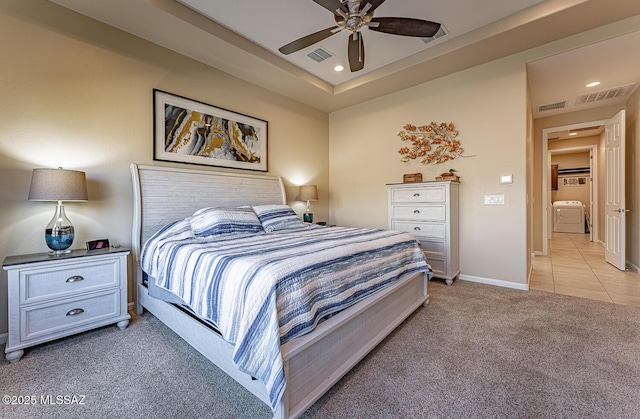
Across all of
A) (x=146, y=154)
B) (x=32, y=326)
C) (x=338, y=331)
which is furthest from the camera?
(x=146, y=154)

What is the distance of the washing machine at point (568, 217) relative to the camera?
26.1 feet

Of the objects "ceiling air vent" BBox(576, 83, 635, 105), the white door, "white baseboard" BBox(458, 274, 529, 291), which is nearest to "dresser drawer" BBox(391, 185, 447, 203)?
"white baseboard" BBox(458, 274, 529, 291)

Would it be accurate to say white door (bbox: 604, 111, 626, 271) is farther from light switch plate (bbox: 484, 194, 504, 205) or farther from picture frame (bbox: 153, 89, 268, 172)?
picture frame (bbox: 153, 89, 268, 172)

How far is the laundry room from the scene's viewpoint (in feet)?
26.4

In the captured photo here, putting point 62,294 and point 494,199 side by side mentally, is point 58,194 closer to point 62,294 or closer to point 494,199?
point 62,294

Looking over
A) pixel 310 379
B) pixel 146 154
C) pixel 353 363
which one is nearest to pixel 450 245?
pixel 353 363

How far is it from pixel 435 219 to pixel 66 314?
3786 millimetres

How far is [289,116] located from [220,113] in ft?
4.21

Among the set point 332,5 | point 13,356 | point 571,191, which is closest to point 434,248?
point 332,5

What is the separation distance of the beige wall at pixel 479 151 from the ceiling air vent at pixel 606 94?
2.05 m

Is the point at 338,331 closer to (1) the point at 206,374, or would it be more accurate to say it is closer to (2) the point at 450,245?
(1) the point at 206,374

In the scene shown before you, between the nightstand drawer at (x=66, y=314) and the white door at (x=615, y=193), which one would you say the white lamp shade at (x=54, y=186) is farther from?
the white door at (x=615, y=193)

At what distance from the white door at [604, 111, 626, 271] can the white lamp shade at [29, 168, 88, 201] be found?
6359 mm

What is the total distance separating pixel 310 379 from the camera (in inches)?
54.9
